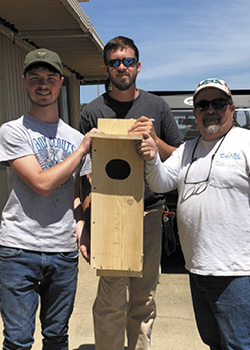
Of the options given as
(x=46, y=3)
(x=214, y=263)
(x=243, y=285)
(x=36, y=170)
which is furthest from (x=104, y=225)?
(x=46, y=3)

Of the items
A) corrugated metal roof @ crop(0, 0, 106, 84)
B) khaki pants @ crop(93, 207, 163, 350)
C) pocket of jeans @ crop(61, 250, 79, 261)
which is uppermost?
corrugated metal roof @ crop(0, 0, 106, 84)

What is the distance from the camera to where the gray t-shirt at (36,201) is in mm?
2018

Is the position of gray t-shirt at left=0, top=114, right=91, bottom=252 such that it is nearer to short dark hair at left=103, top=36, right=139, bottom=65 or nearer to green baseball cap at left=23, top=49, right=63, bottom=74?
green baseball cap at left=23, top=49, right=63, bottom=74

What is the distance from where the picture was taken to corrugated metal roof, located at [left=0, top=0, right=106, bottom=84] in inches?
234

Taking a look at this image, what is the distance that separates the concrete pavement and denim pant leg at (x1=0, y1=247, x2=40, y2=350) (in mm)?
1300

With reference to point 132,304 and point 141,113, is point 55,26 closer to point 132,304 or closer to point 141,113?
point 141,113

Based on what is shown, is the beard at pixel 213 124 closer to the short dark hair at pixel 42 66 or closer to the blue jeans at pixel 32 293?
the short dark hair at pixel 42 66

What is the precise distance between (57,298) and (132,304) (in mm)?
783

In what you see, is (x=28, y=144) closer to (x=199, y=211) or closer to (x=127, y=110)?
(x=127, y=110)

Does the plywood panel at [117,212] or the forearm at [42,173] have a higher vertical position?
the forearm at [42,173]

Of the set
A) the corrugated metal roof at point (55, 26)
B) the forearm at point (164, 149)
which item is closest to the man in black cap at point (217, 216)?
the forearm at point (164, 149)

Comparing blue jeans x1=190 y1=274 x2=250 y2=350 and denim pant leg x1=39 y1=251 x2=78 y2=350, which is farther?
denim pant leg x1=39 y1=251 x2=78 y2=350

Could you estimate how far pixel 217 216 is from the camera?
1969mm

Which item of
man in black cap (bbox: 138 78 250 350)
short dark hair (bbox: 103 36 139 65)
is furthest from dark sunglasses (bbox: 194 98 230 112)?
short dark hair (bbox: 103 36 139 65)
